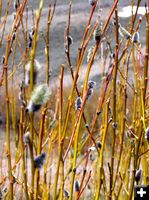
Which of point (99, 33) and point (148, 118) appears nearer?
point (99, 33)

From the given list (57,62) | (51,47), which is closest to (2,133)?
(57,62)

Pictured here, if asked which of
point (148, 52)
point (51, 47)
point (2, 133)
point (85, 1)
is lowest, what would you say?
point (148, 52)

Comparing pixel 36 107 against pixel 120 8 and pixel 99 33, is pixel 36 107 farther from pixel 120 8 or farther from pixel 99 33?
pixel 120 8

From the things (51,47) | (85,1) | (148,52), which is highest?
(85,1)

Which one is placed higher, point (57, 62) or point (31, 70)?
point (57, 62)

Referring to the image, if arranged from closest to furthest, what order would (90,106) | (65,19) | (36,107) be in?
(36,107) → (90,106) → (65,19)

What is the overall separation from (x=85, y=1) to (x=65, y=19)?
1.40 m

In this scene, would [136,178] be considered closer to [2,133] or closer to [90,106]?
[90,106]

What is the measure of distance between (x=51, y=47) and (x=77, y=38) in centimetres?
51

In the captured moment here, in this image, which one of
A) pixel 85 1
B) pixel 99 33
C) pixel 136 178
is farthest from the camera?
pixel 85 1

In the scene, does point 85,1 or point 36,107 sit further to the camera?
point 85,1

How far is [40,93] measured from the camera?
2.91 ft

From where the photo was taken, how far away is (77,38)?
9.27 meters

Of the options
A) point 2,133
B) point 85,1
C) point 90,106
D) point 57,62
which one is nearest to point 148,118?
point 90,106
